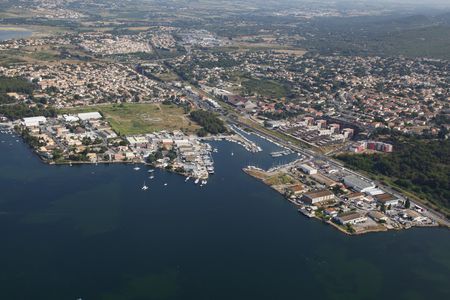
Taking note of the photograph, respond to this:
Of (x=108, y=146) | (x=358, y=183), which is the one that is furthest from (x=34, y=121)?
(x=358, y=183)

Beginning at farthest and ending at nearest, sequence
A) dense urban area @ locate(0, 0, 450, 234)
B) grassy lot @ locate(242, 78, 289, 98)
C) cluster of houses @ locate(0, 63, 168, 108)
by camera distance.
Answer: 1. grassy lot @ locate(242, 78, 289, 98)
2. cluster of houses @ locate(0, 63, 168, 108)
3. dense urban area @ locate(0, 0, 450, 234)

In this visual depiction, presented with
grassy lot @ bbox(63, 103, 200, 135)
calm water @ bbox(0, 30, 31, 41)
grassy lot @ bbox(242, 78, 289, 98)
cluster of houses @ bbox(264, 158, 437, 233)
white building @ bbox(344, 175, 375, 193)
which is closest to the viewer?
cluster of houses @ bbox(264, 158, 437, 233)

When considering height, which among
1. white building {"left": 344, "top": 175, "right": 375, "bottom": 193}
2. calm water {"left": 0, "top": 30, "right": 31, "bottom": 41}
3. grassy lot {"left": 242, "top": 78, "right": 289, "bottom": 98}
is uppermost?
white building {"left": 344, "top": 175, "right": 375, "bottom": 193}

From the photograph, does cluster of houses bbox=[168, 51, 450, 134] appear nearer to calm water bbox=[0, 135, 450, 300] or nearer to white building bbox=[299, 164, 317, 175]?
white building bbox=[299, 164, 317, 175]

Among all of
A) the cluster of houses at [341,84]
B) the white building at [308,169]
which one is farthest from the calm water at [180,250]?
the cluster of houses at [341,84]

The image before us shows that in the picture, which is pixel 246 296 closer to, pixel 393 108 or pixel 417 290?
pixel 417 290

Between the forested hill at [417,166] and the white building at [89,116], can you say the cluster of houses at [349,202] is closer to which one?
the forested hill at [417,166]

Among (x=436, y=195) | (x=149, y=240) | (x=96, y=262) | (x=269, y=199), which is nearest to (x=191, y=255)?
(x=149, y=240)

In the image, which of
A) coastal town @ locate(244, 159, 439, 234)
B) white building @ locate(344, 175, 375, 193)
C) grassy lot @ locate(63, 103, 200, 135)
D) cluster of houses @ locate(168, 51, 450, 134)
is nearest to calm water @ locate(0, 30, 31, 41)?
cluster of houses @ locate(168, 51, 450, 134)
